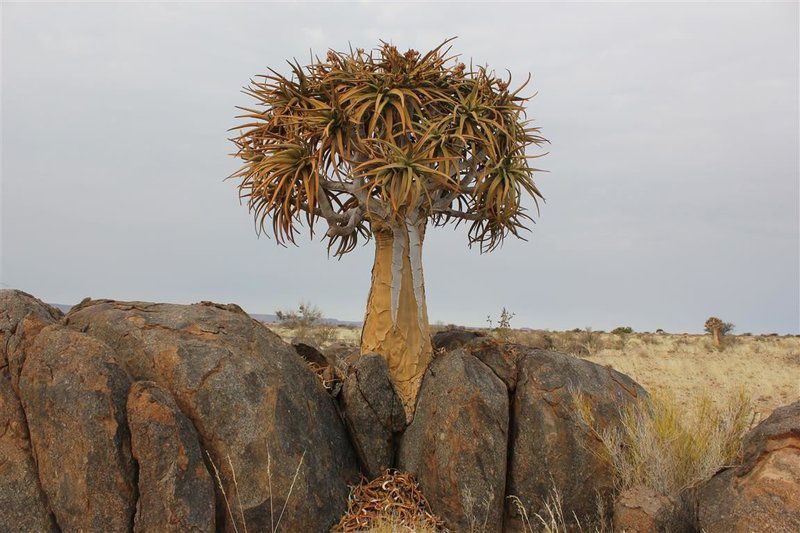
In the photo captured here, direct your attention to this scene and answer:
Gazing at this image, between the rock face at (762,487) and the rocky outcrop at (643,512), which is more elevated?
the rock face at (762,487)

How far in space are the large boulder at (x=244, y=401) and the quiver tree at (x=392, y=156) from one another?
5.08 feet

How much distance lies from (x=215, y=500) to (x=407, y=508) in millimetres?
2271

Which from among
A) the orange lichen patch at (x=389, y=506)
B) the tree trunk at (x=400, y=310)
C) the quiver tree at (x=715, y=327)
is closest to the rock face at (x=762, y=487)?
the orange lichen patch at (x=389, y=506)

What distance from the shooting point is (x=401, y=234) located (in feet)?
27.1

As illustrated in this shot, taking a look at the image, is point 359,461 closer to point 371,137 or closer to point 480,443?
point 480,443

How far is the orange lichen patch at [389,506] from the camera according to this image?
6.70 meters

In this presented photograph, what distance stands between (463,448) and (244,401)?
250 cm

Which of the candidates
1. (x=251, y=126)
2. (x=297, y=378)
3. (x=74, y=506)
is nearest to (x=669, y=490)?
(x=297, y=378)

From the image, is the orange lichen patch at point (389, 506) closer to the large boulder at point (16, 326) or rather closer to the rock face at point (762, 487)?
the rock face at point (762, 487)

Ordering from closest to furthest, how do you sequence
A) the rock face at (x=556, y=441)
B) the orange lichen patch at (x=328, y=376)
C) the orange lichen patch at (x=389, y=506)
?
1. the orange lichen patch at (x=389, y=506)
2. the rock face at (x=556, y=441)
3. the orange lichen patch at (x=328, y=376)

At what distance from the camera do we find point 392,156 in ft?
24.6

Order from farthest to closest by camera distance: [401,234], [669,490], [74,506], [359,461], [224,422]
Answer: [401,234] → [359,461] → [669,490] → [224,422] → [74,506]

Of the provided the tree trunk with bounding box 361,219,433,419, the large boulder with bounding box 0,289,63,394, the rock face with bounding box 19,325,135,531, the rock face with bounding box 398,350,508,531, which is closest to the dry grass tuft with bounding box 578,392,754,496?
the rock face with bounding box 398,350,508,531

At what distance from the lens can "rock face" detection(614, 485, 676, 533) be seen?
6055mm
